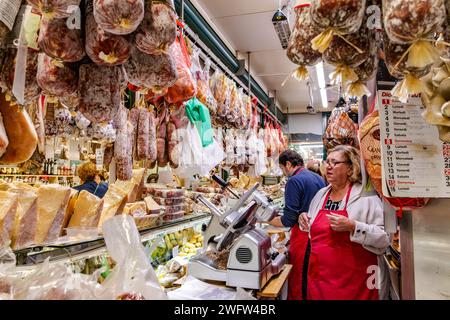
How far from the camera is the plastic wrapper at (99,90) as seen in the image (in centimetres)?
166

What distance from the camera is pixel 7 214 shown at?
1766 mm

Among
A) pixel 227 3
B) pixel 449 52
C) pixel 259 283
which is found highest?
pixel 227 3

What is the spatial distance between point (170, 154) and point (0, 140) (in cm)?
210

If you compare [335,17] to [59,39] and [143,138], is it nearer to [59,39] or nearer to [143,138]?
[59,39]

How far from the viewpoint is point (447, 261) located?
1.66 meters

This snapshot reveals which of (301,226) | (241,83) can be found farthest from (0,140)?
(241,83)

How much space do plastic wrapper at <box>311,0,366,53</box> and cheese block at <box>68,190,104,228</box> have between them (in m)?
1.71

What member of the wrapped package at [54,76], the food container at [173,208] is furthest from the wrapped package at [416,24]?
the food container at [173,208]

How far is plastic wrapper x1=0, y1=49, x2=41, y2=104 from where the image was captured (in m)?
1.56

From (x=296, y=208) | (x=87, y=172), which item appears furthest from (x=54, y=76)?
(x=87, y=172)

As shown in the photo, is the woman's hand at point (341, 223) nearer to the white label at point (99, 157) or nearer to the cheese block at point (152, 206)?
the cheese block at point (152, 206)

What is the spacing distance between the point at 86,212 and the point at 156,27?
4.25ft

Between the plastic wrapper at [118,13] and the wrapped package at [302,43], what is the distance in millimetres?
559
